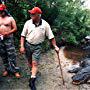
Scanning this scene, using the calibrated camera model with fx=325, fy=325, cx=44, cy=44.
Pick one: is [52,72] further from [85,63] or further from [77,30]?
[77,30]

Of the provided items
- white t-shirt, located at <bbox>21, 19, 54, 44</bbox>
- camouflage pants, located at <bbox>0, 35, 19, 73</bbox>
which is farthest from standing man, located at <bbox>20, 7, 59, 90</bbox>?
camouflage pants, located at <bbox>0, 35, 19, 73</bbox>

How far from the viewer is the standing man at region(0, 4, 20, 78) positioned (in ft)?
28.0

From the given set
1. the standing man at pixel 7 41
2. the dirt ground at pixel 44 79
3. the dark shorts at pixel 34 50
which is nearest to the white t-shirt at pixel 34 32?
the dark shorts at pixel 34 50

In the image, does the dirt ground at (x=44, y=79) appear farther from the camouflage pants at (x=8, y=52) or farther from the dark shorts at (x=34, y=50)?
the dark shorts at (x=34, y=50)

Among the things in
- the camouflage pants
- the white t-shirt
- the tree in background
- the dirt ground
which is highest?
the tree in background

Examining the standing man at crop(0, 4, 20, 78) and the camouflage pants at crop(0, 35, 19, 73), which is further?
the camouflage pants at crop(0, 35, 19, 73)

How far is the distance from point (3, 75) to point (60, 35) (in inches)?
235

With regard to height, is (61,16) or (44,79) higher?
(61,16)

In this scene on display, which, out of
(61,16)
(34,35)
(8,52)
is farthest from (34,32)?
(61,16)

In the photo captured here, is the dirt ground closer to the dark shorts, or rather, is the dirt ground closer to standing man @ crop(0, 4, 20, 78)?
standing man @ crop(0, 4, 20, 78)

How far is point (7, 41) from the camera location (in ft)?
28.8

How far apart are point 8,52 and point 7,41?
325mm

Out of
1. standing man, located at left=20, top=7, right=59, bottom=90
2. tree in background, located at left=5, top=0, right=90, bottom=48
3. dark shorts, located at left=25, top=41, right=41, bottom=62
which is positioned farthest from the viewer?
tree in background, located at left=5, top=0, right=90, bottom=48

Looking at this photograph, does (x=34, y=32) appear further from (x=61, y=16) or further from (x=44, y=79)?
(x=61, y=16)
